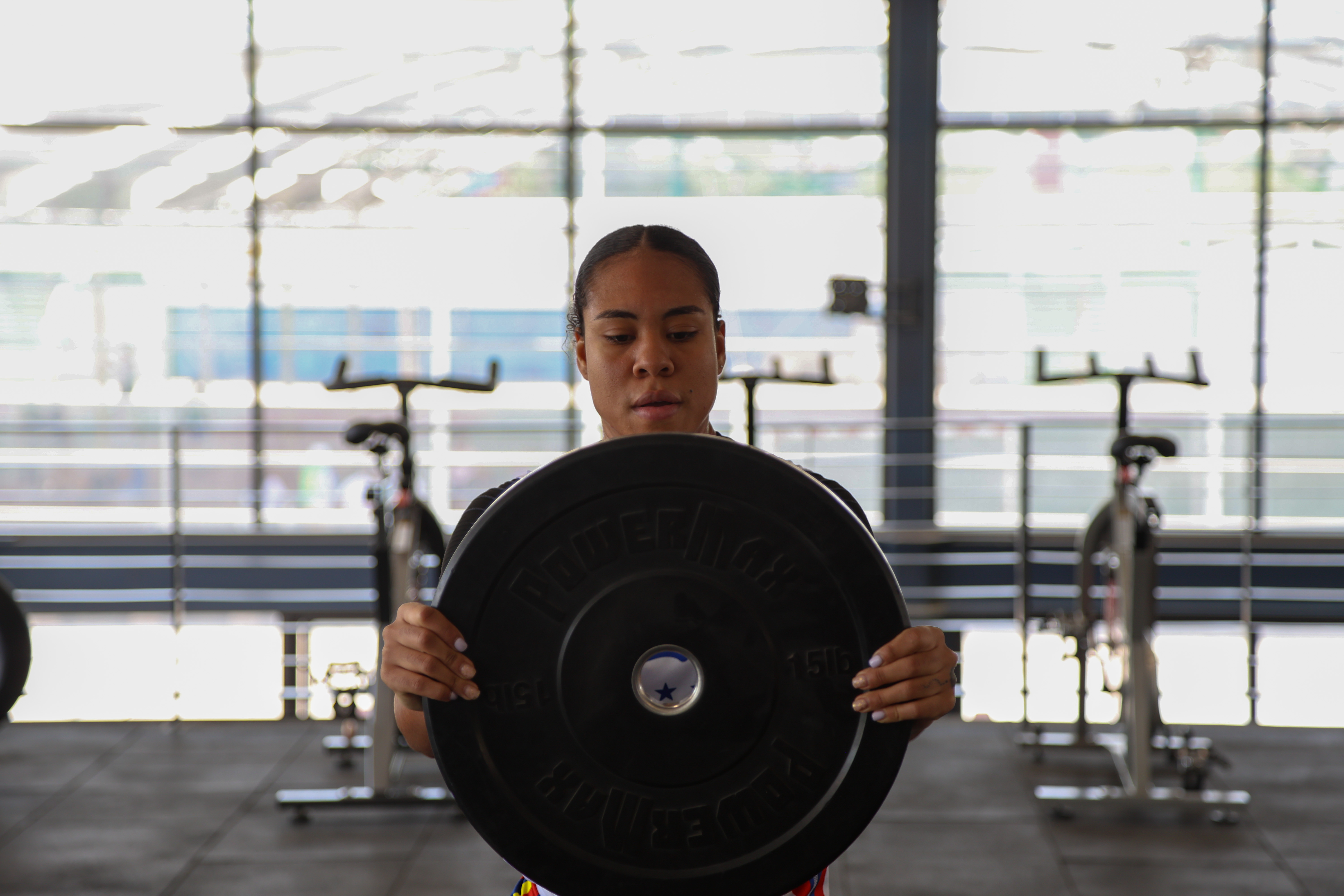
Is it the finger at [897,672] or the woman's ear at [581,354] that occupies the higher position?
the woman's ear at [581,354]

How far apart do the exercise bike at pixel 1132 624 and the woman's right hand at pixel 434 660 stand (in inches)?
94.0

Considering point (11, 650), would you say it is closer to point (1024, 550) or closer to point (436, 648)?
point (436, 648)

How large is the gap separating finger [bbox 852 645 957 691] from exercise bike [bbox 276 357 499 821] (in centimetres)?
222

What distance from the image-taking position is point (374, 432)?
2805mm

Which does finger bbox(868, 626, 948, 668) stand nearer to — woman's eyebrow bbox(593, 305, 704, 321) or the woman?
the woman

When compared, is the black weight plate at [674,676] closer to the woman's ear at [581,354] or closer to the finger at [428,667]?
the finger at [428,667]

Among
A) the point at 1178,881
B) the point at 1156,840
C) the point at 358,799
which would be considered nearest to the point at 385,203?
the point at 358,799

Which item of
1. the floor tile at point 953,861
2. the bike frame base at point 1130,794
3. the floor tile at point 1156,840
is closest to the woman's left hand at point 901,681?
the floor tile at point 953,861

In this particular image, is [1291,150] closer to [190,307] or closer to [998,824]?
[998,824]

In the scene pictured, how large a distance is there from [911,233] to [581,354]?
4.33m

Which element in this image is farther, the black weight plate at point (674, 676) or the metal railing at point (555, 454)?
the metal railing at point (555, 454)

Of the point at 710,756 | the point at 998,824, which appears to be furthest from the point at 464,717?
the point at 998,824

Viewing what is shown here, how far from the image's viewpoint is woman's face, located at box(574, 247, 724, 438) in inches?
36.2

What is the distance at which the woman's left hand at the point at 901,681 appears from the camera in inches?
28.5
